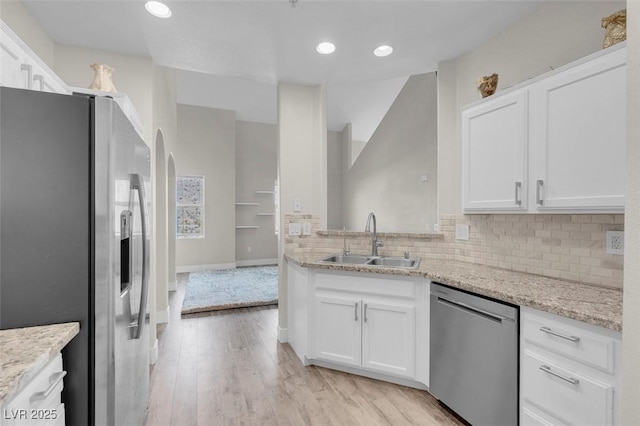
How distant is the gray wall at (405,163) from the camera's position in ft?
15.5

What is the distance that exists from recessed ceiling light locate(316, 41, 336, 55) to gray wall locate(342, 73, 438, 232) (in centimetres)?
258

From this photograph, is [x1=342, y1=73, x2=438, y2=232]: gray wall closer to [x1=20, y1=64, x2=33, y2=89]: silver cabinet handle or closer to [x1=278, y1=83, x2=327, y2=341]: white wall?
[x1=278, y1=83, x2=327, y2=341]: white wall

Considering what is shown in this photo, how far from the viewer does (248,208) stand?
24.8 ft

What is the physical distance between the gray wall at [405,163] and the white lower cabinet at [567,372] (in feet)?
10.8

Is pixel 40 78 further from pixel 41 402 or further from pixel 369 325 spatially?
pixel 369 325

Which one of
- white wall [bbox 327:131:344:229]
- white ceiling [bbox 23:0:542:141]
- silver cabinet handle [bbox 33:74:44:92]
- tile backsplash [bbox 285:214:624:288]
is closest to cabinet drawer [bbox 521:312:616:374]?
tile backsplash [bbox 285:214:624:288]

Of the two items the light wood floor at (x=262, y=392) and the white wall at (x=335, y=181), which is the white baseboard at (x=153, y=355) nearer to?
the light wood floor at (x=262, y=392)

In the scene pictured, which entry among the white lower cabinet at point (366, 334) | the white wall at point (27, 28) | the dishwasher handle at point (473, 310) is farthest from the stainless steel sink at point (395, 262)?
the white wall at point (27, 28)

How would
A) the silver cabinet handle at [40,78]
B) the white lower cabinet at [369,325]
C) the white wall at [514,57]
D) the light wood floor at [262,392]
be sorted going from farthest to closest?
1. the white lower cabinet at [369,325]
2. the light wood floor at [262,392]
3. the white wall at [514,57]
4. the silver cabinet handle at [40,78]

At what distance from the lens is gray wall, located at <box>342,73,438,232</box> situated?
4734 mm

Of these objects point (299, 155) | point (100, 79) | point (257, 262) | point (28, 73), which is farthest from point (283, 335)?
point (257, 262)

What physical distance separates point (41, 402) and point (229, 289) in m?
4.27

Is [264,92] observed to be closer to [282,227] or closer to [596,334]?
[282,227]

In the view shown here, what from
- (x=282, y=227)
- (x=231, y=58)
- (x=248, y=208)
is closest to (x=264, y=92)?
(x=248, y=208)
